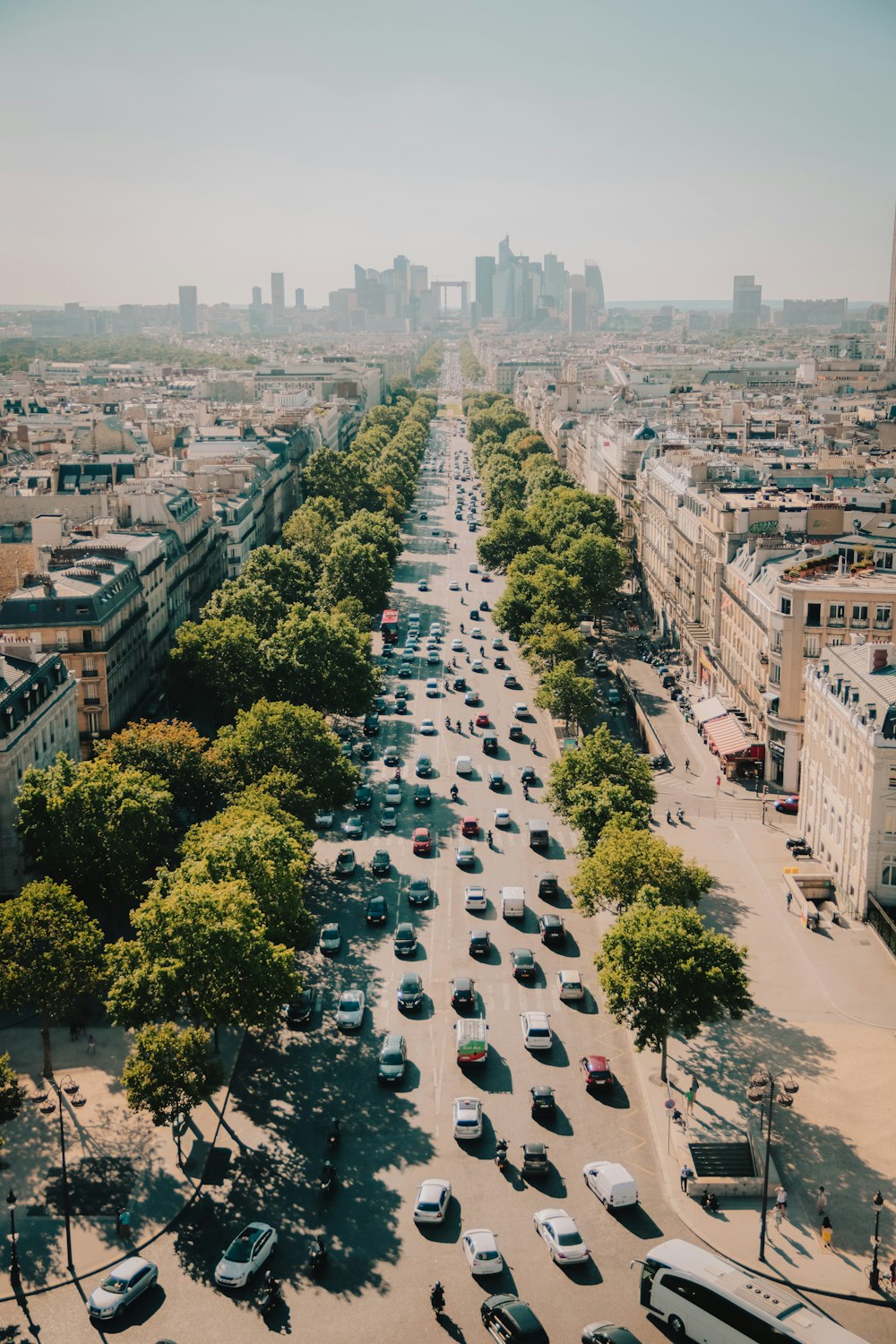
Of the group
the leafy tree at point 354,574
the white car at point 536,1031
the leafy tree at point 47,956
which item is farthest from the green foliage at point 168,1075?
the leafy tree at point 354,574

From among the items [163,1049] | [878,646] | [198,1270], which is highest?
[878,646]

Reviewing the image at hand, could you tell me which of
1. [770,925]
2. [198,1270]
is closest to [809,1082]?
[770,925]

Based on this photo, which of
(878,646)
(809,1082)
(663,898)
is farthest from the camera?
(878,646)

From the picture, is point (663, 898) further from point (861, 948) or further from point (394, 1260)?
point (394, 1260)

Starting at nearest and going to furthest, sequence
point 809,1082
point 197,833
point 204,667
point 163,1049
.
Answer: point 163,1049
point 809,1082
point 197,833
point 204,667

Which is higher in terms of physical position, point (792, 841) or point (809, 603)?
point (809, 603)

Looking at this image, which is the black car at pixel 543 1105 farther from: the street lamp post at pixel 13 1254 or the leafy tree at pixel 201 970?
the street lamp post at pixel 13 1254

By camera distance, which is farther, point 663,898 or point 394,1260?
point 663,898
